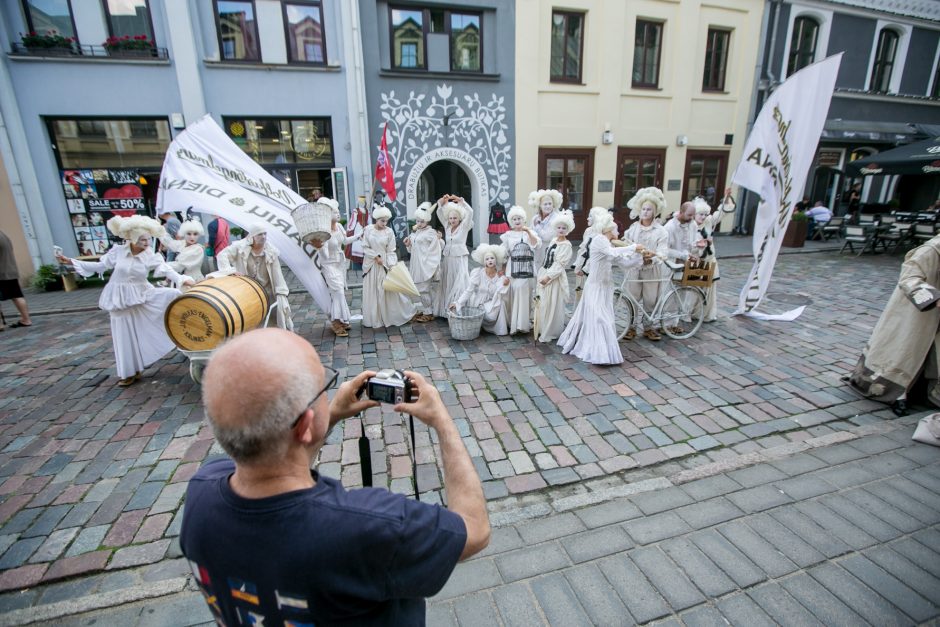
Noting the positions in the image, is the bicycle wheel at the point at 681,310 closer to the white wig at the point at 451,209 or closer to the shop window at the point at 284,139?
the white wig at the point at 451,209

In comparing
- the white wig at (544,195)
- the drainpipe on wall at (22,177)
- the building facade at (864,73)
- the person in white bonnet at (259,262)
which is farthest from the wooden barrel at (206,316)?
the building facade at (864,73)

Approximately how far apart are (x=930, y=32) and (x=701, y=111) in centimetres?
1014

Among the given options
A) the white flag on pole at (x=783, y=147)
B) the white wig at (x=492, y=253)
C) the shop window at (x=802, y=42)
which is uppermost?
the shop window at (x=802, y=42)

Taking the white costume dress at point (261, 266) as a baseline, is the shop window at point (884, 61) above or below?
above

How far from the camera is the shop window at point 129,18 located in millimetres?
9831

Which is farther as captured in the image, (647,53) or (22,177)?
(647,53)

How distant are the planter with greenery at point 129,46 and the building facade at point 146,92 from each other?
0.02 m

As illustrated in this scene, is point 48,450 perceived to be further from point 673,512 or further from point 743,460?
point 743,460

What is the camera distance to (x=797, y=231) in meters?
13.3

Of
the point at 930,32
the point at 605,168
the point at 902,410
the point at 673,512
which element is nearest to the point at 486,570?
the point at 673,512

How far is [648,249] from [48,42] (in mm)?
12850

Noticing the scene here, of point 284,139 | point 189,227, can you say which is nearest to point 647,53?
point 284,139

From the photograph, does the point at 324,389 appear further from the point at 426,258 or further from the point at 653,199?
the point at 426,258

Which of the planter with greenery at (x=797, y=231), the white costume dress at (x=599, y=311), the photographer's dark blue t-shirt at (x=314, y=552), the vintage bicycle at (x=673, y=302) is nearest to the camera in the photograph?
the photographer's dark blue t-shirt at (x=314, y=552)
